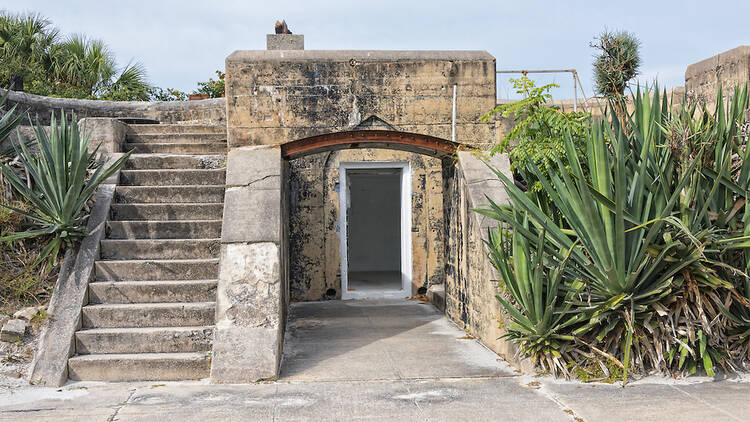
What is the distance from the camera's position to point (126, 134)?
7609 mm

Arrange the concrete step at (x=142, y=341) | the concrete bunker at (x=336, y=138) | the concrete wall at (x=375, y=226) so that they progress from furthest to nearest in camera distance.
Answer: the concrete wall at (x=375, y=226) < the concrete bunker at (x=336, y=138) < the concrete step at (x=142, y=341)

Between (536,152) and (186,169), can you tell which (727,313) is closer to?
(536,152)

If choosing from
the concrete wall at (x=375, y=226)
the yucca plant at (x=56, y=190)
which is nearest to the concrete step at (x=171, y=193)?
the yucca plant at (x=56, y=190)

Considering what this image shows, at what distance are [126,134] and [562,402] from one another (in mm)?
5936

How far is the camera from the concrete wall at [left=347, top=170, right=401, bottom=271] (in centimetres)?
1585

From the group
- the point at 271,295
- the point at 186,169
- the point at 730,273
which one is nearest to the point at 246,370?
the point at 271,295

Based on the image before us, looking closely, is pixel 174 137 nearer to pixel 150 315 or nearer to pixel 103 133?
pixel 103 133

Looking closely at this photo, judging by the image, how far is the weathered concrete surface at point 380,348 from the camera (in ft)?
16.4

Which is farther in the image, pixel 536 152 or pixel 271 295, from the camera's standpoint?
pixel 536 152

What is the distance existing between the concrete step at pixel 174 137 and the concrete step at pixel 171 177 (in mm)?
1136

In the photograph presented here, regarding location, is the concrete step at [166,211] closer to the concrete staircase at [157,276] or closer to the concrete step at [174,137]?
the concrete staircase at [157,276]

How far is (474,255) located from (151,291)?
10.1 ft

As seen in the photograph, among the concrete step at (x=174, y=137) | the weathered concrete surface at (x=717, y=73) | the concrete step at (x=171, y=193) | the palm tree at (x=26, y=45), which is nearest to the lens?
the concrete step at (x=171, y=193)

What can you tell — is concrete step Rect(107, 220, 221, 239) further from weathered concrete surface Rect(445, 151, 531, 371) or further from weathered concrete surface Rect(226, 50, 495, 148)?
weathered concrete surface Rect(445, 151, 531, 371)
